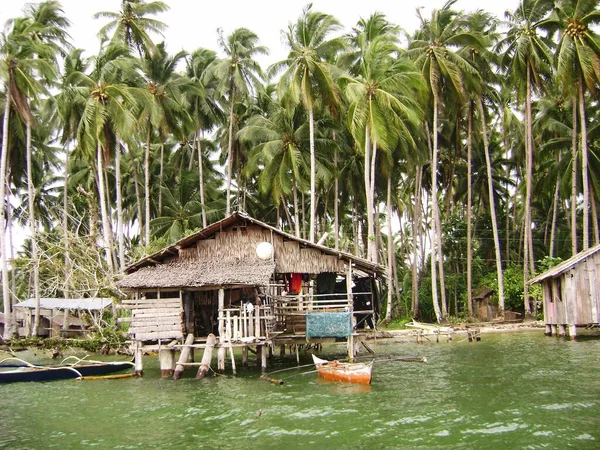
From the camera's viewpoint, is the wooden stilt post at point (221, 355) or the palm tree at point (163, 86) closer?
the wooden stilt post at point (221, 355)

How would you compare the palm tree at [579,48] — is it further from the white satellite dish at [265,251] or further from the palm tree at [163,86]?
the palm tree at [163,86]

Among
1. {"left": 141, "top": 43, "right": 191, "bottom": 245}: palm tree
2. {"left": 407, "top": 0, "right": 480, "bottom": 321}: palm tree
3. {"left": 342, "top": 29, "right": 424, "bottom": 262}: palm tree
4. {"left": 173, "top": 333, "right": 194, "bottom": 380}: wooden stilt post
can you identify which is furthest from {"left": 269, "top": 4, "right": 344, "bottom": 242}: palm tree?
{"left": 173, "top": 333, "right": 194, "bottom": 380}: wooden stilt post

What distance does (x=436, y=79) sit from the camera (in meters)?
30.5

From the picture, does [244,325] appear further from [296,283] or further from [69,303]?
[69,303]

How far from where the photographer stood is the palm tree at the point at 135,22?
32.9m

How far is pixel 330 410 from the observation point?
42.7 ft

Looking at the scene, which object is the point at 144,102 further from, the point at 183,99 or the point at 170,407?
the point at 170,407

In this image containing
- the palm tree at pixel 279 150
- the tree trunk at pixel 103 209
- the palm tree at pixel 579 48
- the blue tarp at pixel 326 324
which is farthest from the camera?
the palm tree at pixel 279 150

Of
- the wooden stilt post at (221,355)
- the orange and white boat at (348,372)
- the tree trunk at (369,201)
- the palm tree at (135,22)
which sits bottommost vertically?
the orange and white boat at (348,372)

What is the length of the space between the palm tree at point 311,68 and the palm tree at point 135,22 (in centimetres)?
820

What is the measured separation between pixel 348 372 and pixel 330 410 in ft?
10.2

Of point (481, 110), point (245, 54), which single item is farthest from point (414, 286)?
point (245, 54)

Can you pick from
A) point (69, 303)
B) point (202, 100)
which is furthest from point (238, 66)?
point (69, 303)

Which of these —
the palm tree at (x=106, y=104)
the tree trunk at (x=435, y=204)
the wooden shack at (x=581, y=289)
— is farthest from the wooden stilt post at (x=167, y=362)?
the tree trunk at (x=435, y=204)
